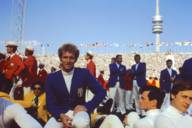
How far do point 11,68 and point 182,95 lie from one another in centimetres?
693

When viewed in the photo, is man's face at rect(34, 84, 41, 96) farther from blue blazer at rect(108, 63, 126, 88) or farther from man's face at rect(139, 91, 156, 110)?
blue blazer at rect(108, 63, 126, 88)

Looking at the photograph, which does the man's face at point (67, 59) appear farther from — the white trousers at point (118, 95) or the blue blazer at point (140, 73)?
the white trousers at point (118, 95)

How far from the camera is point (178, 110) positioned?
11.9 feet

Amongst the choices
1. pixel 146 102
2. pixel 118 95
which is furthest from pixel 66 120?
pixel 118 95

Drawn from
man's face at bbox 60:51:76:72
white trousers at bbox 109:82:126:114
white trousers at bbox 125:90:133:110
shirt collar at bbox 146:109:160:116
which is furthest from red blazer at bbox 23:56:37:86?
shirt collar at bbox 146:109:160:116

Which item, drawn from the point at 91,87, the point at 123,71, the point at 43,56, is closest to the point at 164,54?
the point at 43,56

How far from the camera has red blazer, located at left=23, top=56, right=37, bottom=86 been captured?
10.9 m

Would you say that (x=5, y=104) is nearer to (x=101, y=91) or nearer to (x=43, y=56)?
(x=101, y=91)

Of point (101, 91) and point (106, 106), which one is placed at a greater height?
point (101, 91)

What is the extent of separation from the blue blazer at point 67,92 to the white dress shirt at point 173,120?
132 centimetres

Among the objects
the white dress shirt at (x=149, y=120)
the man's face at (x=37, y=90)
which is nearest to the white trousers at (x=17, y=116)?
the white dress shirt at (x=149, y=120)

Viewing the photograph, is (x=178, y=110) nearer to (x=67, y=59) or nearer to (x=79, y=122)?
(x=79, y=122)

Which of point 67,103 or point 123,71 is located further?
point 123,71

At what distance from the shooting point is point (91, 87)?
496 cm
